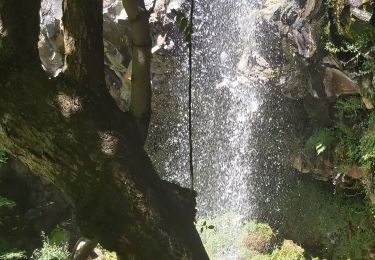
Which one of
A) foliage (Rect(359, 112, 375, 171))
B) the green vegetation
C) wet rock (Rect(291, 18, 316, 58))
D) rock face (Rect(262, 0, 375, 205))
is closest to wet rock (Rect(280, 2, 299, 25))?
rock face (Rect(262, 0, 375, 205))

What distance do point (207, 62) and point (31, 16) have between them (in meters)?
7.66

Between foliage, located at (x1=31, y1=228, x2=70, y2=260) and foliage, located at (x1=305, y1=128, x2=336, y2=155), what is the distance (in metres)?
4.33

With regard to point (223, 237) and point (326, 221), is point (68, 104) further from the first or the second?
point (223, 237)

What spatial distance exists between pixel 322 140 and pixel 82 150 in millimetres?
5308

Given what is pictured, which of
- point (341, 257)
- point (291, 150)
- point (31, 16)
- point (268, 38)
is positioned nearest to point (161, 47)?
point (268, 38)

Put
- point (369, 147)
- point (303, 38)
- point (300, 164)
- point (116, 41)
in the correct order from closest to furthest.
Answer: point (369, 147)
point (303, 38)
point (300, 164)
point (116, 41)

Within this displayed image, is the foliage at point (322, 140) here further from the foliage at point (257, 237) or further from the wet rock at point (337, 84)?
the foliage at point (257, 237)

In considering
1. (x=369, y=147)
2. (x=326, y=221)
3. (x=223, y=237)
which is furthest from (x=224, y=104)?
(x=369, y=147)

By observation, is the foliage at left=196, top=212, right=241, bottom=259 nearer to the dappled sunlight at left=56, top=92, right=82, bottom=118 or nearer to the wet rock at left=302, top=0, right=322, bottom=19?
the wet rock at left=302, top=0, right=322, bottom=19

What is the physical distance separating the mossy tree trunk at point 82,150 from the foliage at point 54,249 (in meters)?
6.20

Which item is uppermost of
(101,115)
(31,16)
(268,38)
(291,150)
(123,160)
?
(268,38)

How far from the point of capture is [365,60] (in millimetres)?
5070

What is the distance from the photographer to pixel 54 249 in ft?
24.9

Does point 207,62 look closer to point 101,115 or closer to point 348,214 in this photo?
point 348,214
